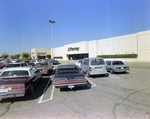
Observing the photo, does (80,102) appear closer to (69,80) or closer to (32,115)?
(69,80)

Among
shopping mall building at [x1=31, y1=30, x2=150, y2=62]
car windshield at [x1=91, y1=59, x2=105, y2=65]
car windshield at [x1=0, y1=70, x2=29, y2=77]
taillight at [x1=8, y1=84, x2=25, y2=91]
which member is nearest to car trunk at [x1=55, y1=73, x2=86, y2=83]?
taillight at [x1=8, y1=84, x2=25, y2=91]

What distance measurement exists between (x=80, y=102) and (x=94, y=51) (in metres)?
39.4

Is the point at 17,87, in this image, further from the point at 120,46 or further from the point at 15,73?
the point at 120,46

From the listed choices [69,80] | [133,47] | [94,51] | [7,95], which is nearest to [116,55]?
[133,47]

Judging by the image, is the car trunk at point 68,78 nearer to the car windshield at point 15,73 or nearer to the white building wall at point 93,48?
the car windshield at point 15,73

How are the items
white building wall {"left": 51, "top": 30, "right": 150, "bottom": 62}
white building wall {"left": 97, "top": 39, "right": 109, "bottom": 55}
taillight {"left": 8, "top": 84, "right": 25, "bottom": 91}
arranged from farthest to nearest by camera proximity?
white building wall {"left": 97, "top": 39, "right": 109, "bottom": 55}, white building wall {"left": 51, "top": 30, "right": 150, "bottom": 62}, taillight {"left": 8, "top": 84, "right": 25, "bottom": 91}

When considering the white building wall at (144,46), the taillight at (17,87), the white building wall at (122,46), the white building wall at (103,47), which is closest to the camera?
the taillight at (17,87)

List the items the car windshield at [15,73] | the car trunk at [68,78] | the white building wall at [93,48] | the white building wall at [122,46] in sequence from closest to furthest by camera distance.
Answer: the car trunk at [68,78] < the car windshield at [15,73] < the white building wall at [122,46] < the white building wall at [93,48]

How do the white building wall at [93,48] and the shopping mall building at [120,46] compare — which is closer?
the shopping mall building at [120,46]

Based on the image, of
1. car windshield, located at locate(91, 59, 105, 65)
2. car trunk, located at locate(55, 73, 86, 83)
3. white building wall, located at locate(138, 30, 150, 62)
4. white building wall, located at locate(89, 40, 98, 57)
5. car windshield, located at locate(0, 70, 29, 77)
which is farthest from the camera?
white building wall, located at locate(89, 40, 98, 57)

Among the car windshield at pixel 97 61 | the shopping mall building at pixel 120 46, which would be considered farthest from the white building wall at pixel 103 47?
the car windshield at pixel 97 61

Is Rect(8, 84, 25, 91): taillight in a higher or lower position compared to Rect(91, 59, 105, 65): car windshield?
lower

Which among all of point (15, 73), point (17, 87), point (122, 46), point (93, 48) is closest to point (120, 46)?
point (122, 46)

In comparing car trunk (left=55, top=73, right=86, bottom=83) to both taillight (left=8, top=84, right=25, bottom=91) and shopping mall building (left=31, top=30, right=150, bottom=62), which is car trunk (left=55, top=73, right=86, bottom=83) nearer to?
taillight (left=8, top=84, right=25, bottom=91)
